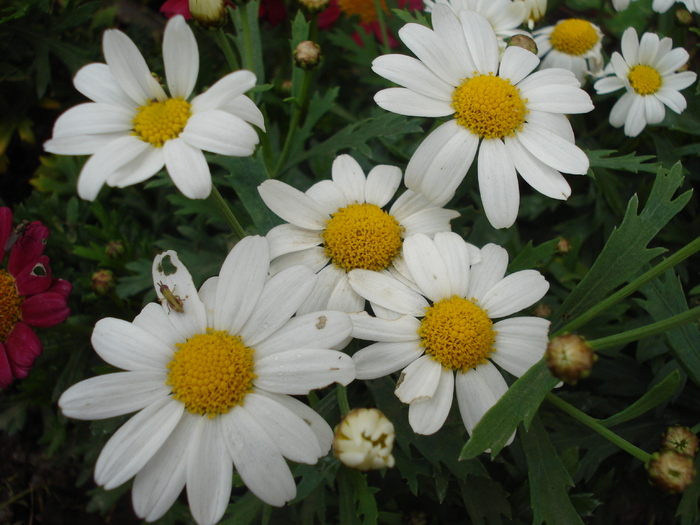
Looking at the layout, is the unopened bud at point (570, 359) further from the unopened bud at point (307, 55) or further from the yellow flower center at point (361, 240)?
the unopened bud at point (307, 55)

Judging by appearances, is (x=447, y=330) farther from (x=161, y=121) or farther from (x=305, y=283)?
(x=161, y=121)

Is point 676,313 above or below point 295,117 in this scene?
below

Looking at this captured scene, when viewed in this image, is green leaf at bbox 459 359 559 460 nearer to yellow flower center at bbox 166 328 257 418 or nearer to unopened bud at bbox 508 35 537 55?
yellow flower center at bbox 166 328 257 418

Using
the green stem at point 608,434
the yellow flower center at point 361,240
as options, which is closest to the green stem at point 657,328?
the green stem at point 608,434

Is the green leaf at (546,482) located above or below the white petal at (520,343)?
below

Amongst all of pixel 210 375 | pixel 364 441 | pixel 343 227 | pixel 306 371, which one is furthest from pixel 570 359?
pixel 210 375

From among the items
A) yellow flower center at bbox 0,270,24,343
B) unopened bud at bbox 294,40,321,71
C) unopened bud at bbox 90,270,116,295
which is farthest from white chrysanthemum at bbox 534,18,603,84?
yellow flower center at bbox 0,270,24,343
